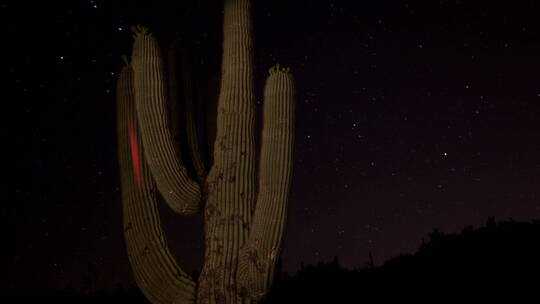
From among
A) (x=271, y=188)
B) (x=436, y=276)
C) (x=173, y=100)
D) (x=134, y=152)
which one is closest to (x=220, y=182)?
(x=271, y=188)

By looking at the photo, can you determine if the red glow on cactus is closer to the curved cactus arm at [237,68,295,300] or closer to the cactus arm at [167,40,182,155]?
the cactus arm at [167,40,182,155]

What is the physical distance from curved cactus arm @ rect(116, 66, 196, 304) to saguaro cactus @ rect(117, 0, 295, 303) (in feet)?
0.03

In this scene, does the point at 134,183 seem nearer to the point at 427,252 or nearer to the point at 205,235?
the point at 205,235

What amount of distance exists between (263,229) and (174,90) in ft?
6.90

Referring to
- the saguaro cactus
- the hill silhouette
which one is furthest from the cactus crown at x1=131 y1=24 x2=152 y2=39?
the hill silhouette

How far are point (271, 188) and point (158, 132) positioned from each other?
1303mm

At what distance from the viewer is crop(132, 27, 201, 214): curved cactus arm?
471 centimetres

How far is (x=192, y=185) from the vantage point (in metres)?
4.82

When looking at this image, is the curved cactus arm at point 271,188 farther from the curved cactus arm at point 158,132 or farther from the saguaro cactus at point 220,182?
the curved cactus arm at point 158,132

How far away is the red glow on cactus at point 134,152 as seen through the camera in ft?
16.3

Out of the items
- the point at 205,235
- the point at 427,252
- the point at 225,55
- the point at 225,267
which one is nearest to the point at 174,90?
the point at 225,55

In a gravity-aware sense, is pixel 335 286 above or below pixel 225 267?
below

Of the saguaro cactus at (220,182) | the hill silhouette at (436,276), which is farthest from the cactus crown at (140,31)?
the hill silhouette at (436,276)

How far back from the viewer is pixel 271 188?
181 inches
